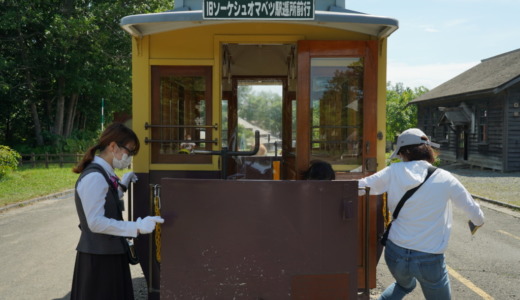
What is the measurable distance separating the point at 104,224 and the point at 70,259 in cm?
452

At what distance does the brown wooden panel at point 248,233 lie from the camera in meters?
3.07

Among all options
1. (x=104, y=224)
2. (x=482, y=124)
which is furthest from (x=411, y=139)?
(x=482, y=124)

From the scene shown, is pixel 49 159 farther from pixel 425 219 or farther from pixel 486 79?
pixel 425 219

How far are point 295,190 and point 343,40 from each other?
2001mm

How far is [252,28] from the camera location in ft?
15.5

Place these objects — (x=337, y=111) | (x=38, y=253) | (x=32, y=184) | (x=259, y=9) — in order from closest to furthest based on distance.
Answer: (x=259, y=9) < (x=337, y=111) < (x=38, y=253) < (x=32, y=184)

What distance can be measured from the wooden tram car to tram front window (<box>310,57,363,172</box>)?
0.4 inches

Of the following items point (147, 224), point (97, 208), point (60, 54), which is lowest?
point (147, 224)

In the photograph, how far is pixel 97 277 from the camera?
10.4 feet

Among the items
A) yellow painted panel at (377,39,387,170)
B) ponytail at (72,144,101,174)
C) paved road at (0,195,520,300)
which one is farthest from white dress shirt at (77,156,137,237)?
yellow painted panel at (377,39,387,170)

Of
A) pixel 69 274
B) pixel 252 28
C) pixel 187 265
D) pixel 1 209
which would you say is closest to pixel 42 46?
pixel 1 209

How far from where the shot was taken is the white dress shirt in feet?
9.70

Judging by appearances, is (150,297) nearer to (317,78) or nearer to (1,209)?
(317,78)

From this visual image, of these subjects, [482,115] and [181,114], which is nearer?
[181,114]
